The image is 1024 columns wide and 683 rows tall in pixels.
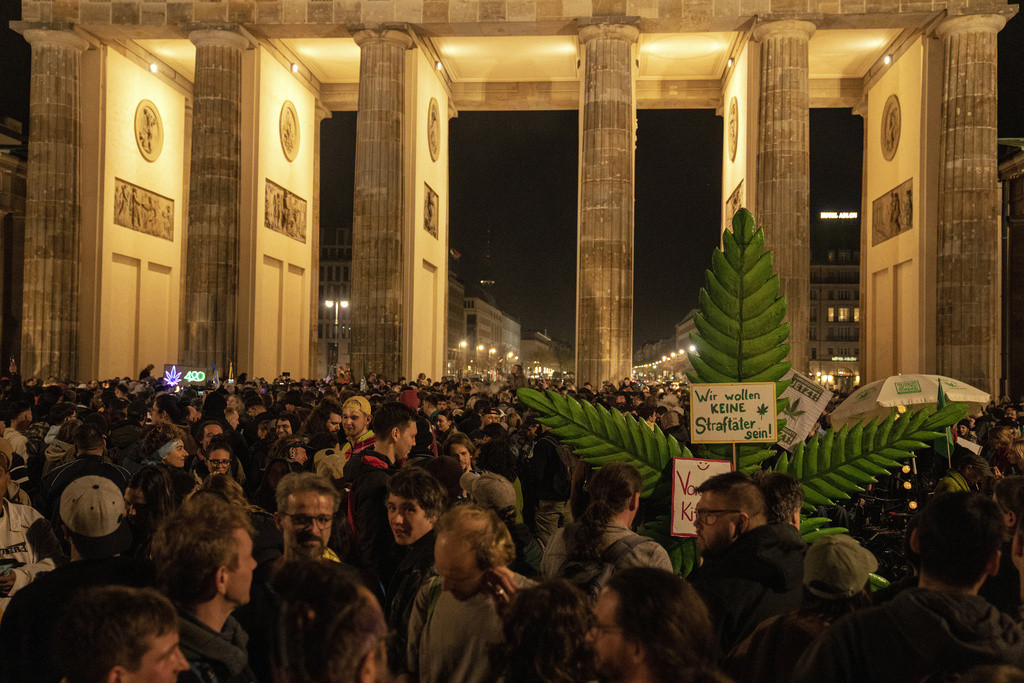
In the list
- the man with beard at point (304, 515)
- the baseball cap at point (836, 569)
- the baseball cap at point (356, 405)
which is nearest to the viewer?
the baseball cap at point (836, 569)

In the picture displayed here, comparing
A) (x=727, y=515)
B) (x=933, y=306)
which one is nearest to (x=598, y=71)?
(x=933, y=306)

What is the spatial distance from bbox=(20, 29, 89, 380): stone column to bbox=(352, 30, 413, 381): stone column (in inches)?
346

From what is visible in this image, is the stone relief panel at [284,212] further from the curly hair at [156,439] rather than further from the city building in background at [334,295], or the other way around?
the city building in background at [334,295]

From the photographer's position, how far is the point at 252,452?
9.65 m

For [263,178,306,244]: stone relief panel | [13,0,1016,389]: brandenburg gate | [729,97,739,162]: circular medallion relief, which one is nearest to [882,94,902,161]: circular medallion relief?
[13,0,1016,389]: brandenburg gate

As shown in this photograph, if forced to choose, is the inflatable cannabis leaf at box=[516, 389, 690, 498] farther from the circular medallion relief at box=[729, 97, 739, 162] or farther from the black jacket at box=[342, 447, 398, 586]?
the circular medallion relief at box=[729, 97, 739, 162]

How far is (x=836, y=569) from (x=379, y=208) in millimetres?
26968

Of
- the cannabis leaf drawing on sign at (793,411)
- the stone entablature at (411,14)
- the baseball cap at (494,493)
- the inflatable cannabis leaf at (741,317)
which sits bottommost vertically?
the baseball cap at (494,493)

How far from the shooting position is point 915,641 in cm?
261

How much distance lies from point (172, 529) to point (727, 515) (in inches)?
90.1

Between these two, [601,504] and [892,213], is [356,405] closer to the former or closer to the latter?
[601,504]

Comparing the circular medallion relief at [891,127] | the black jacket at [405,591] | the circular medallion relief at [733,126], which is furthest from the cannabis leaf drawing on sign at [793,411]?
the circular medallion relief at [891,127]

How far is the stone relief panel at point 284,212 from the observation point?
31688 mm

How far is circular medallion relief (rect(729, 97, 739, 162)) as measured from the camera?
102 feet
